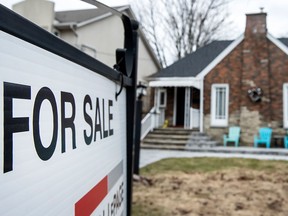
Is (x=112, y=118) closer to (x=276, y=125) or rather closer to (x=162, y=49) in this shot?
(x=276, y=125)

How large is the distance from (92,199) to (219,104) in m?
11.6

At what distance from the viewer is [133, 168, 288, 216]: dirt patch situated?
4168 millimetres

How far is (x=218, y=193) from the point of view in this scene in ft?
16.4

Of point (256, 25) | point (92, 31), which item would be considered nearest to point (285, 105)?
point (256, 25)

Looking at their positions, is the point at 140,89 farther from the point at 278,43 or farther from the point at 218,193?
the point at 278,43

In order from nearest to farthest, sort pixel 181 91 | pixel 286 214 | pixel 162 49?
1. pixel 286 214
2. pixel 181 91
3. pixel 162 49

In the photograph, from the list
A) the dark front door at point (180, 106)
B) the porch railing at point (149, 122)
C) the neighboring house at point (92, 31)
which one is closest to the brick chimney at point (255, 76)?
the dark front door at point (180, 106)

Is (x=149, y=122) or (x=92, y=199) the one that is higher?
(x=92, y=199)

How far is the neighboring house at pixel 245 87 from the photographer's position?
11.7 meters

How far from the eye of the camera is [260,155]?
9797 mm

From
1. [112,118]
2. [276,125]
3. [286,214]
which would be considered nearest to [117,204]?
[112,118]

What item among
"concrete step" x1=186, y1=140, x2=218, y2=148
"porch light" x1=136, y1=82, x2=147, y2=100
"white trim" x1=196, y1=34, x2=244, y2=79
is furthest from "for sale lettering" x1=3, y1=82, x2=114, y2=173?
"white trim" x1=196, y1=34, x2=244, y2=79

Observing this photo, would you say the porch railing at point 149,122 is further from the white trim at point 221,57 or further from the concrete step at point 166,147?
the white trim at point 221,57

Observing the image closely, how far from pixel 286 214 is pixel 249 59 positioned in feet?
29.5
